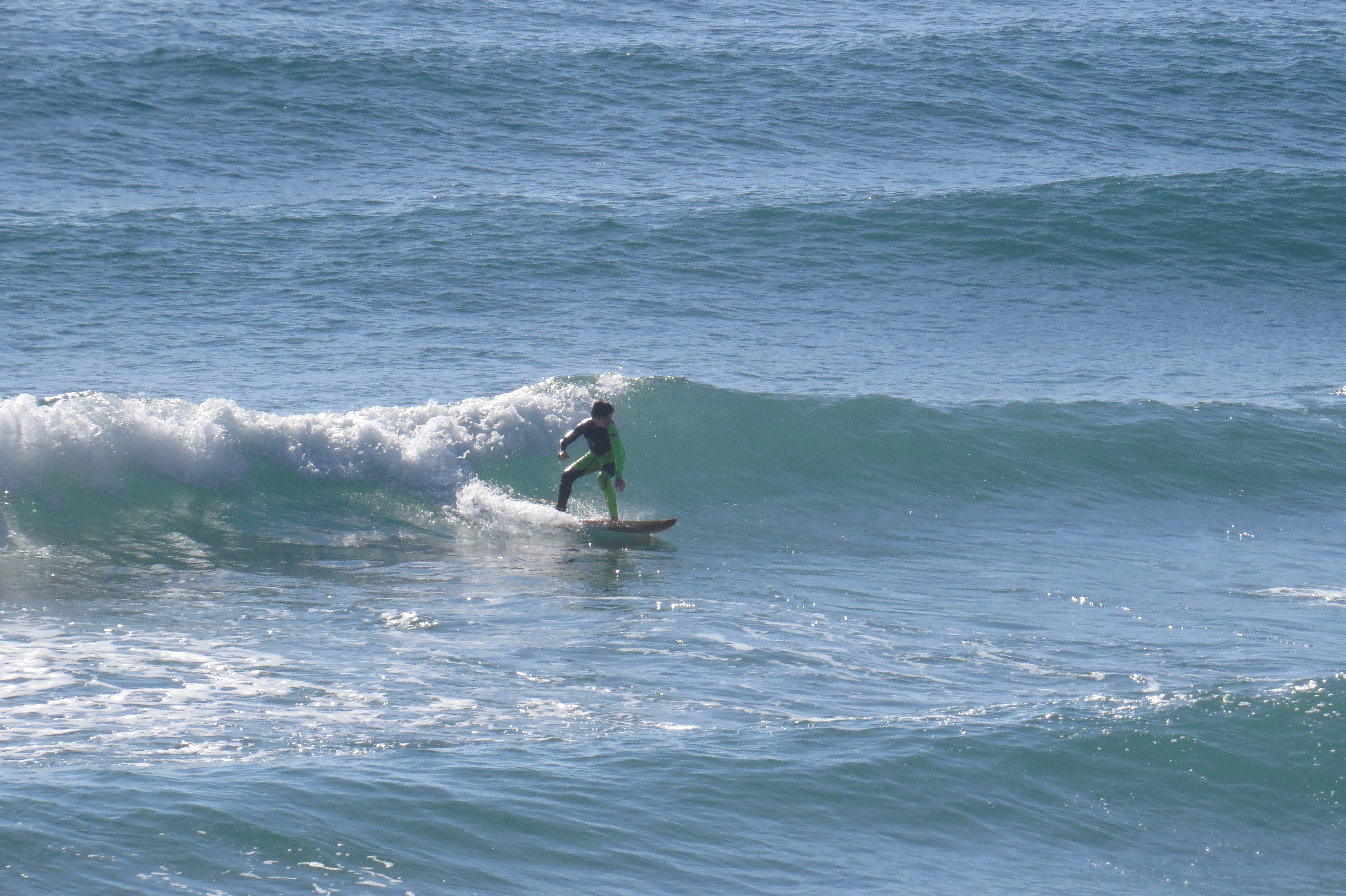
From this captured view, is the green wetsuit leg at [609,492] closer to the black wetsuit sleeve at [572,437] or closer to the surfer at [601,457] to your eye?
the surfer at [601,457]

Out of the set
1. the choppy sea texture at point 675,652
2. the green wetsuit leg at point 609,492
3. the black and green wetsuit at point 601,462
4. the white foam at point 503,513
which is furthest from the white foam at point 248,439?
the green wetsuit leg at point 609,492

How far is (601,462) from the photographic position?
11.8m

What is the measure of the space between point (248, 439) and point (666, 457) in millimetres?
4361

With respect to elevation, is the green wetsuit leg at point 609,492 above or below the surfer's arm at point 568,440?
below

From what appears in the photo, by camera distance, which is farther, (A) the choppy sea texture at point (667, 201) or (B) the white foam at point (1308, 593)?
(A) the choppy sea texture at point (667, 201)

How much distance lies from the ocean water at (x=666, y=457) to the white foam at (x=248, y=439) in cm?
5

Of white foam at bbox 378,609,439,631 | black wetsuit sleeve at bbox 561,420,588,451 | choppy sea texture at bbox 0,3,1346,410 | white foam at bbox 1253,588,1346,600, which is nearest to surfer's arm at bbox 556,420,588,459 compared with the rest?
black wetsuit sleeve at bbox 561,420,588,451

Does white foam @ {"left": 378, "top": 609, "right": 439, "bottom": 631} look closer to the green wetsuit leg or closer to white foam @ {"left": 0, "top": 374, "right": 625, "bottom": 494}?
the green wetsuit leg

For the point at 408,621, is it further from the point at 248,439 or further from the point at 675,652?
the point at 248,439

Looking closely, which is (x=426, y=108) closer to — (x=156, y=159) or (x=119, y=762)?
(x=156, y=159)

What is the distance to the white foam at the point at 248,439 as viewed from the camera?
39.0 ft

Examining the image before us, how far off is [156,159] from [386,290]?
27.8 ft

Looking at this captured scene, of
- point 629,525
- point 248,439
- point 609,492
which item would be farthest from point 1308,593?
point 248,439

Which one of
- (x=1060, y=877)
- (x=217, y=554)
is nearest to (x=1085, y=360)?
(x=217, y=554)
